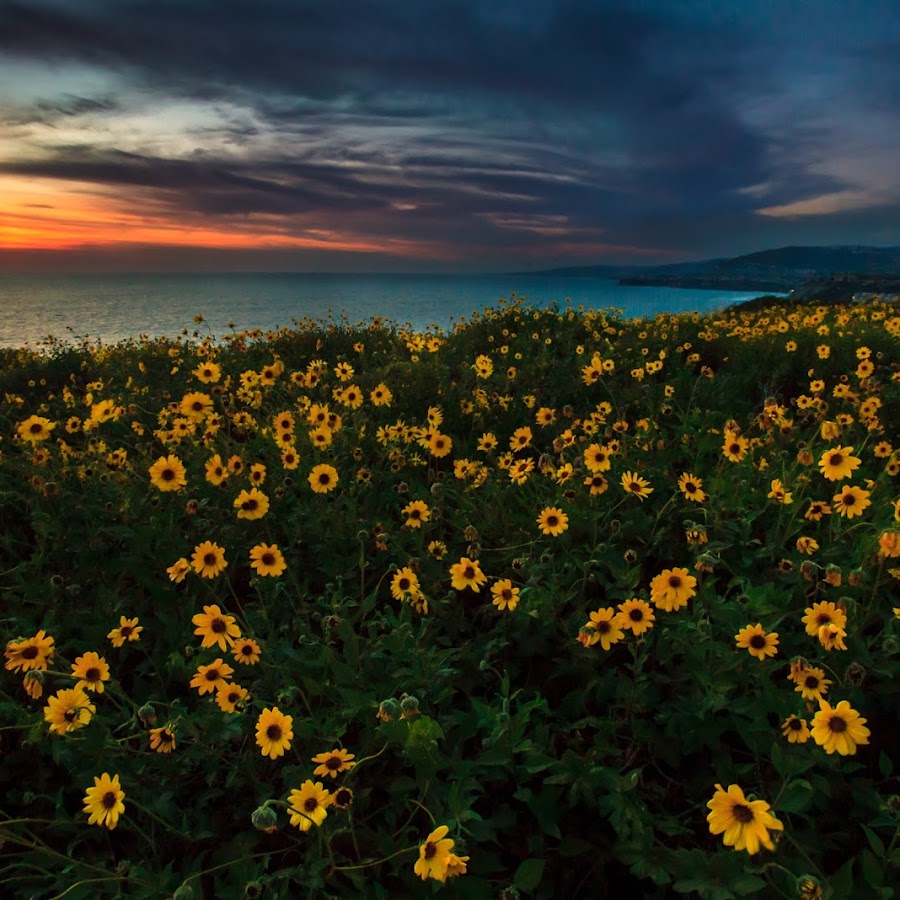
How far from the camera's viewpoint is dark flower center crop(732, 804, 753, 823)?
134 centimetres

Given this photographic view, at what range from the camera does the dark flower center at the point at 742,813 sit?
134 cm

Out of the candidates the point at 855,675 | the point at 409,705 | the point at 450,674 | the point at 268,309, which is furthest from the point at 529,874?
the point at 268,309

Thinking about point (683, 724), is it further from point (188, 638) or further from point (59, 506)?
point (59, 506)

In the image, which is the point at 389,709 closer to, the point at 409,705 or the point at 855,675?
the point at 409,705

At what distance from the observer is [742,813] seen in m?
1.34

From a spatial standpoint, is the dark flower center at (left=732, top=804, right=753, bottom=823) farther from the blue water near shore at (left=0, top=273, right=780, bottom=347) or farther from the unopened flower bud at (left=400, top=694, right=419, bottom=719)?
the blue water near shore at (left=0, top=273, right=780, bottom=347)

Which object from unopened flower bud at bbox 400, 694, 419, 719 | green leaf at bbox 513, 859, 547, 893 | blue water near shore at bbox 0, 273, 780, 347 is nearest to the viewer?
green leaf at bbox 513, 859, 547, 893

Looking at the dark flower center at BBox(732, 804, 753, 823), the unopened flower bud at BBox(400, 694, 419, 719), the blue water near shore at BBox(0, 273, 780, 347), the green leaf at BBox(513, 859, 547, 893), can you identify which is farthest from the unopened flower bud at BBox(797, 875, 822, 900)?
the blue water near shore at BBox(0, 273, 780, 347)

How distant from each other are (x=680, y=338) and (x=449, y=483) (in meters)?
5.71

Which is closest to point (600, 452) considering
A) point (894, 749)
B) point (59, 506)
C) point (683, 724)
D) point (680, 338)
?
point (683, 724)

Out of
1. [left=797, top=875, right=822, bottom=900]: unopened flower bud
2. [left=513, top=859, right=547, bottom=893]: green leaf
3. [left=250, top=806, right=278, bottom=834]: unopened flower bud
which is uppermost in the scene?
[left=250, top=806, right=278, bottom=834]: unopened flower bud

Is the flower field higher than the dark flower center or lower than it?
lower

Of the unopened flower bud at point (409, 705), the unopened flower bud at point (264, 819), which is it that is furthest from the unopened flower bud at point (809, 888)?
the unopened flower bud at point (264, 819)

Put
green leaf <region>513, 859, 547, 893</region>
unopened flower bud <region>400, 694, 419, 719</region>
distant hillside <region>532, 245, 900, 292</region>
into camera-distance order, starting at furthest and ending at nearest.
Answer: distant hillside <region>532, 245, 900, 292</region> → unopened flower bud <region>400, 694, 419, 719</region> → green leaf <region>513, 859, 547, 893</region>
